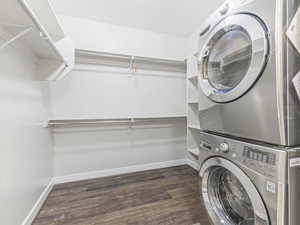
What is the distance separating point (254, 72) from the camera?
0.80 metres

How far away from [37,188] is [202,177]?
1553mm

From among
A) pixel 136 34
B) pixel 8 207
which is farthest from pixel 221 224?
pixel 136 34

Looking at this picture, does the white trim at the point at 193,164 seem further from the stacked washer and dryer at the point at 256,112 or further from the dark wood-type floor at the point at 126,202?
the stacked washer and dryer at the point at 256,112

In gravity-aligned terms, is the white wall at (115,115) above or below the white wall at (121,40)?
below

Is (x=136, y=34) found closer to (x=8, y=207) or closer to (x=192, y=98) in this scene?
(x=192, y=98)

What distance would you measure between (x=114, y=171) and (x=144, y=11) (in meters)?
2.15

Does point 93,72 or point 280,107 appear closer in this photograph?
point 280,107

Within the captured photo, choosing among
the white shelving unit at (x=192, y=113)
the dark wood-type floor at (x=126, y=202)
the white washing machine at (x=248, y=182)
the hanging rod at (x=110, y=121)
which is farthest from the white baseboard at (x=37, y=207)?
the white shelving unit at (x=192, y=113)

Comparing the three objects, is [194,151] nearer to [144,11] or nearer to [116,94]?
[116,94]

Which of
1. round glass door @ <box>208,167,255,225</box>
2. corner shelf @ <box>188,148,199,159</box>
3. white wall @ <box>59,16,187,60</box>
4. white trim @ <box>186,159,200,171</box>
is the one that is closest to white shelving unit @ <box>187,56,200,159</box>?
corner shelf @ <box>188,148,199,159</box>

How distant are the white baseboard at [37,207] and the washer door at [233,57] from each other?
1785mm

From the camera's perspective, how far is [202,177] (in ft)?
3.86

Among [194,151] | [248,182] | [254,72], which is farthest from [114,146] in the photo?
[254,72]

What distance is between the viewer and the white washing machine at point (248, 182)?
702mm
